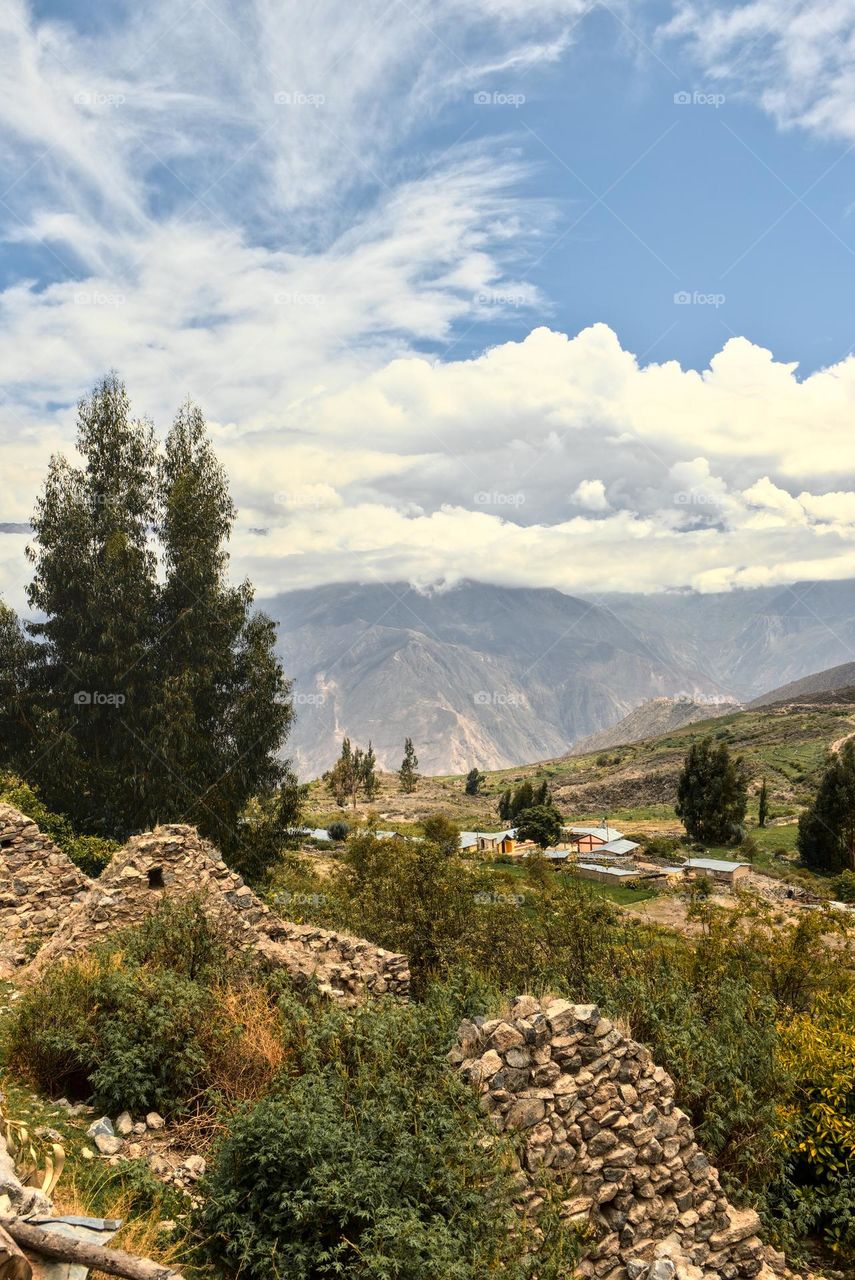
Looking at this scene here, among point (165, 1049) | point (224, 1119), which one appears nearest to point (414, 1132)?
point (224, 1119)

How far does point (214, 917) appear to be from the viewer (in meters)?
13.9

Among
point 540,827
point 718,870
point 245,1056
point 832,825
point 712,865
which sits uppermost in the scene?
point 245,1056

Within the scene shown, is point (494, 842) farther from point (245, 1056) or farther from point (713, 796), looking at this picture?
point (245, 1056)

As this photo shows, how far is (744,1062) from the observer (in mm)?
11438

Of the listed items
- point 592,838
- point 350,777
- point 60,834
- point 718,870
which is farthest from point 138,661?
point 350,777

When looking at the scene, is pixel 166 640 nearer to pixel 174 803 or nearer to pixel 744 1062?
pixel 174 803

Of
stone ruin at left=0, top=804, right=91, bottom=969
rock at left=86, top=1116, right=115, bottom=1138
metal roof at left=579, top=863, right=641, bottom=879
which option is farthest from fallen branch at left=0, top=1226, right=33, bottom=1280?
metal roof at left=579, top=863, right=641, bottom=879

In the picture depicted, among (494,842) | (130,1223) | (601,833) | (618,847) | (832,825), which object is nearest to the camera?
(130,1223)

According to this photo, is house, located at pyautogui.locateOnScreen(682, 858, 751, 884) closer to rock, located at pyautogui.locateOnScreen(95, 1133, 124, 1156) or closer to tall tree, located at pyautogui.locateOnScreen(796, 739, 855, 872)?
tall tree, located at pyautogui.locateOnScreen(796, 739, 855, 872)

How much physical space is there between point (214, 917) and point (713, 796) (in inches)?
2419

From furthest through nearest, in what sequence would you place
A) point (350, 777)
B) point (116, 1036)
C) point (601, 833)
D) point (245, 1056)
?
1. point (350, 777)
2. point (601, 833)
3. point (245, 1056)
4. point (116, 1036)

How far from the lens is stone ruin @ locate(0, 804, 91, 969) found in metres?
15.3

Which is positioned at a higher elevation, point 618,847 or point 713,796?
point 713,796

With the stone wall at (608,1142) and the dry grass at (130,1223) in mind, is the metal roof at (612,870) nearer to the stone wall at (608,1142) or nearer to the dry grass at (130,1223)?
the stone wall at (608,1142)
